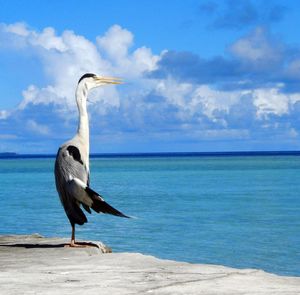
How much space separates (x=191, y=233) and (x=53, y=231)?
4.89 meters

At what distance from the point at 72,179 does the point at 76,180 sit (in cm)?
7

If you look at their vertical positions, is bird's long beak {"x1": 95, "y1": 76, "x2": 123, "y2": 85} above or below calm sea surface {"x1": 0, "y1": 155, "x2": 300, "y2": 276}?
above

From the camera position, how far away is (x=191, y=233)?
29.2 metres

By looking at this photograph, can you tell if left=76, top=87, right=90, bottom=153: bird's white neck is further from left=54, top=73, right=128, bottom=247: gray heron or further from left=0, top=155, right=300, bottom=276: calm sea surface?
left=0, top=155, right=300, bottom=276: calm sea surface

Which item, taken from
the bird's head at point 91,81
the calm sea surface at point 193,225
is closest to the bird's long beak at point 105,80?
the bird's head at point 91,81

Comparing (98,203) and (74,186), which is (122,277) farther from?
(74,186)

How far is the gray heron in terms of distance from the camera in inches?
448

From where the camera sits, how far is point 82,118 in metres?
12.1

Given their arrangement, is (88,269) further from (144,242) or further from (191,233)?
(191,233)

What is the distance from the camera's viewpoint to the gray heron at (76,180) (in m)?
11.4

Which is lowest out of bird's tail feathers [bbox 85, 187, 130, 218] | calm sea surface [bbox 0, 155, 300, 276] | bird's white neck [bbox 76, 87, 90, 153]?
calm sea surface [bbox 0, 155, 300, 276]

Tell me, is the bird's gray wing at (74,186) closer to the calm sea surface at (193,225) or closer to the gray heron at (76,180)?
the gray heron at (76,180)

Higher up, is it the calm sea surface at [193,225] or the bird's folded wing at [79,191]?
the bird's folded wing at [79,191]

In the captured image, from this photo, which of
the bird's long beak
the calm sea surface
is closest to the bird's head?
the bird's long beak
